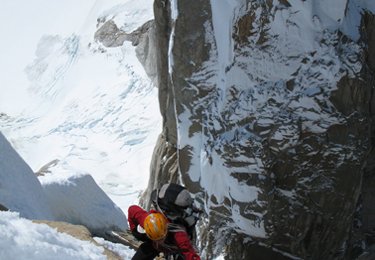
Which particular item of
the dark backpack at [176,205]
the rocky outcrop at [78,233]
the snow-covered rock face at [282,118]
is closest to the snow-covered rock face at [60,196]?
the rocky outcrop at [78,233]

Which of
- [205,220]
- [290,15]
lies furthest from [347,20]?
[205,220]

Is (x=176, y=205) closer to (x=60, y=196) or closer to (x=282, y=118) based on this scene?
(x=60, y=196)

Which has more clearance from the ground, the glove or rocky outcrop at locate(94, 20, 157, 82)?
rocky outcrop at locate(94, 20, 157, 82)

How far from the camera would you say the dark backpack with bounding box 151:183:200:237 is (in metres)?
3.40

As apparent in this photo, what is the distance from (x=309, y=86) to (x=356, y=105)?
1.02 m

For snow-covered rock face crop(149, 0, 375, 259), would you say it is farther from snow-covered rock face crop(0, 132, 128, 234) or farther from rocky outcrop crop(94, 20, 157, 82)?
rocky outcrop crop(94, 20, 157, 82)

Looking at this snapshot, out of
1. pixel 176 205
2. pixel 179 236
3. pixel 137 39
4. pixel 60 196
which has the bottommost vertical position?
pixel 60 196

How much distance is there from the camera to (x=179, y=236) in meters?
3.31

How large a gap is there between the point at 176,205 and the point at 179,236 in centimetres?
20

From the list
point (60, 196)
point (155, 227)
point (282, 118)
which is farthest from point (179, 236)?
point (282, 118)

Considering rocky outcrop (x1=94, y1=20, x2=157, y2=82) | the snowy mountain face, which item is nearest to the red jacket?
the snowy mountain face

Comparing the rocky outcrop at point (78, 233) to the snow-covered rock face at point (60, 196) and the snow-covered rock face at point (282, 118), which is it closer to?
the snow-covered rock face at point (60, 196)

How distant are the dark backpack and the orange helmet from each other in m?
0.11

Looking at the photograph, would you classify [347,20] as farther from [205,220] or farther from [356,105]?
[205,220]
